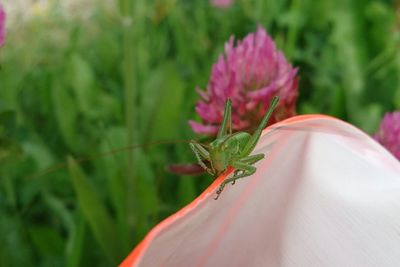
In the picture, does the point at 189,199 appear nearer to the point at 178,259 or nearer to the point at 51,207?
the point at 51,207

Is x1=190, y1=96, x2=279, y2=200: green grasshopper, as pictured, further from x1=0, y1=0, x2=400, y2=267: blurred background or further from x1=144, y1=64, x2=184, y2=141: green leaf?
x1=144, y1=64, x2=184, y2=141: green leaf

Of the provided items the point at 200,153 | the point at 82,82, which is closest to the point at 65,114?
the point at 82,82

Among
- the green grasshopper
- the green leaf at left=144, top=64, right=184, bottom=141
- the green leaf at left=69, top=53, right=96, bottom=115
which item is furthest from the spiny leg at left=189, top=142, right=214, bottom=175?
the green leaf at left=69, top=53, right=96, bottom=115

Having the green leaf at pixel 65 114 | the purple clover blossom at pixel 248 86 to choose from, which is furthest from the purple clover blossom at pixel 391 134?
the green leaf at pixel 65 114

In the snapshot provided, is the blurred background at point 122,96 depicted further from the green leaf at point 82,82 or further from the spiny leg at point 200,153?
the spiny leg at point 200,153

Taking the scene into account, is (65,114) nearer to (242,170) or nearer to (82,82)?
(82,82)

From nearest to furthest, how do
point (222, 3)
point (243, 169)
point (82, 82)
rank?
point (243, 169)
point (82, 82)
point (222, 3)

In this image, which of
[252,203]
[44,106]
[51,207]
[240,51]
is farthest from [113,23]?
[252,203]
